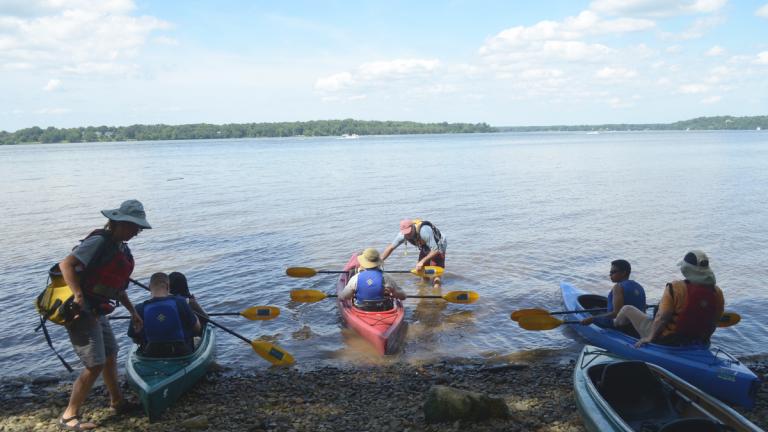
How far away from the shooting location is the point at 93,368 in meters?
5.59

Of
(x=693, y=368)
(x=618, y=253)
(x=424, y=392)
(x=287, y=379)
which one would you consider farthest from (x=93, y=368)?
(x=618, y=253)

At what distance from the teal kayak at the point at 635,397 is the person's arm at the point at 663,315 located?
3.79 ft

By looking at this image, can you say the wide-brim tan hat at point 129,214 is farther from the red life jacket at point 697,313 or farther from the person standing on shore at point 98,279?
the red life jacket at point 697,313

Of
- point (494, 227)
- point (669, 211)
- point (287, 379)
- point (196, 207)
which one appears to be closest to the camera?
point (287, 379)

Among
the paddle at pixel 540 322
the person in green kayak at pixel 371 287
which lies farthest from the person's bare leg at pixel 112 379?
the paddle at pixel 540 322

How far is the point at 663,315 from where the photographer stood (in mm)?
6949

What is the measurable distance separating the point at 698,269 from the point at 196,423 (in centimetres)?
608

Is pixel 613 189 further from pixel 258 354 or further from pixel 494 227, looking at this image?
pixel 258 354

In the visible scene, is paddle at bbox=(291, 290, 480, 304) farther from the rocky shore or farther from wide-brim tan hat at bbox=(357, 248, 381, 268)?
the rocky shore

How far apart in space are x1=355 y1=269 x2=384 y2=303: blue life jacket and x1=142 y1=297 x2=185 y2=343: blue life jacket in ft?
10.8

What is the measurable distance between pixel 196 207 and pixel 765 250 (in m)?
21.9

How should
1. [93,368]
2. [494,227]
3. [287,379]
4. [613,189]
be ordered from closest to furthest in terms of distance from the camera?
1. [93,368]
2. [287,379]
3. [494,227]
4. [613,189]

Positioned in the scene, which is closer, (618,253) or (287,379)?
(287,379)

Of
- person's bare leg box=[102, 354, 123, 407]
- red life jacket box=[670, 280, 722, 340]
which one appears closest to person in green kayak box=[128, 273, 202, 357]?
person's bare leg box=[102, 354, 123, 407]
